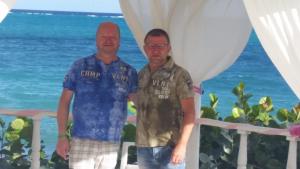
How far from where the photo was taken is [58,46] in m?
33.1

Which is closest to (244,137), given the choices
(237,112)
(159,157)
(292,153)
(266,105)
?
(292,153)

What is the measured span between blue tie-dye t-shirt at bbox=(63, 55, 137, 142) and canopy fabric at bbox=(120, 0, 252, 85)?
1144 millimetres

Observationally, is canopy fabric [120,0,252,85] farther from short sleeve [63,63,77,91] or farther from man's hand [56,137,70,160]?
man's hand [56,137,70,160]

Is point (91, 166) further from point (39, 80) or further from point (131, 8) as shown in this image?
point (39, 80)

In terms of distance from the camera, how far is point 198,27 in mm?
5125

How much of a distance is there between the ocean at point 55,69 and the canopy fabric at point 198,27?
203 inches

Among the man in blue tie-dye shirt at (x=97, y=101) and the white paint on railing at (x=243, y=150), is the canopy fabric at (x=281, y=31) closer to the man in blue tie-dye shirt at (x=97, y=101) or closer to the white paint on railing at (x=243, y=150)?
the man in blue tie-dye shirt at (x=97, y=101)

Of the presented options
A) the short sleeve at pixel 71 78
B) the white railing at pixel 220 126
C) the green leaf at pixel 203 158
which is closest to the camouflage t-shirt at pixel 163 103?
the short sleeve at pixel 71 78

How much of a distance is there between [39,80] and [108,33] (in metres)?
19.9

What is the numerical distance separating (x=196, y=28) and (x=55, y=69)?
2083 centimetres

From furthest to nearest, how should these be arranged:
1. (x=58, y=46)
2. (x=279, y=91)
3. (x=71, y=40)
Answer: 1. (x=71, y=40)
2. (x=58, y=46)
3. (x=279, y=91)

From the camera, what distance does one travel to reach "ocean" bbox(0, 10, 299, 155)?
19266 mm

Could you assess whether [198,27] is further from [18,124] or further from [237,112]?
[18,124]

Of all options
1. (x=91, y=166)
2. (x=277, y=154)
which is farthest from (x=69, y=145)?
(x=277, y=154)
